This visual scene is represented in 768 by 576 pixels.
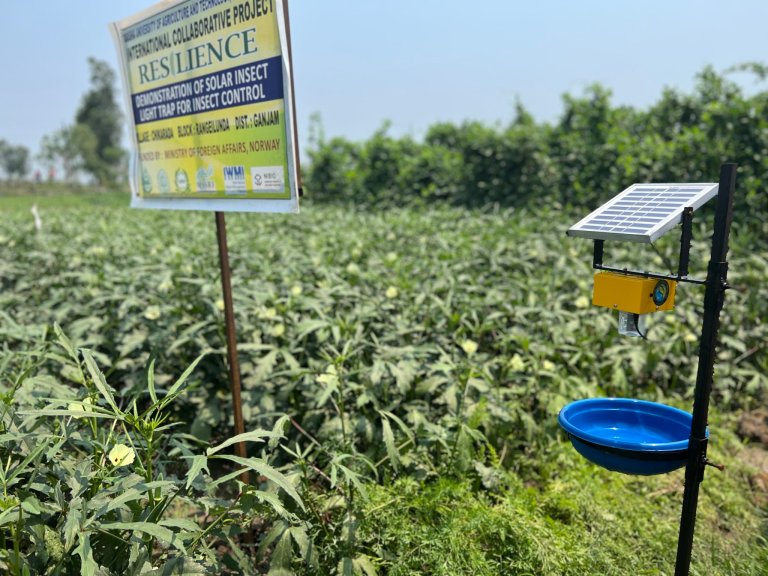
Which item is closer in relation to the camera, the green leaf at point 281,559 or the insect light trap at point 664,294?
the insect light trap at point 664,294

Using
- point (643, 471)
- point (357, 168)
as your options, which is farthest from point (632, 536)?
point (357, 168)

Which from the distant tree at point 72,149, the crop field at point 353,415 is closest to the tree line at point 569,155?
the crop field at point 353,415

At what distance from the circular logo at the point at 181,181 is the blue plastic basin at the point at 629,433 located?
1894mm

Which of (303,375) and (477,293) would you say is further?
(477,293)

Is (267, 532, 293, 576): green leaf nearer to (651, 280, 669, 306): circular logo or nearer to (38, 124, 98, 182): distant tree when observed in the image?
(651, 280, 669, 306): circular logo

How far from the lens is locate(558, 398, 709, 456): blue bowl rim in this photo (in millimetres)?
1679

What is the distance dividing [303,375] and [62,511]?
1360 mm

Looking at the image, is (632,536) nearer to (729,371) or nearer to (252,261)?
(729,371)

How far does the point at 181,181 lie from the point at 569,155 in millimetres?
8349

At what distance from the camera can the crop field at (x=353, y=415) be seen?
71.4 inches

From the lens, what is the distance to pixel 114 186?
48.4 meters

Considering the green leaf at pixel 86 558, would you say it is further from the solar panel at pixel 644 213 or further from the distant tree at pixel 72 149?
the distant tree at pixel 72 149

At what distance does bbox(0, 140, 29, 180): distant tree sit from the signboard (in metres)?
73.1

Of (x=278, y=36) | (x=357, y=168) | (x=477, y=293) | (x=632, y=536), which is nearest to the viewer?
(x=278, y=36)
